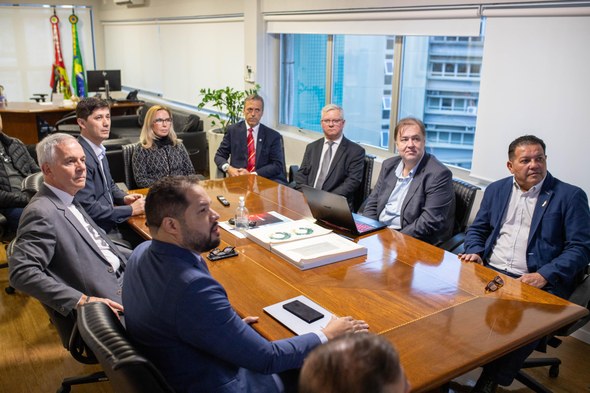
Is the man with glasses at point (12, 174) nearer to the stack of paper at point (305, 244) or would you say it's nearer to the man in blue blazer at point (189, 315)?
the stack of paper at point (305, 244)

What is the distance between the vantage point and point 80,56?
10703mm

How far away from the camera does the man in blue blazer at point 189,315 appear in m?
1.47

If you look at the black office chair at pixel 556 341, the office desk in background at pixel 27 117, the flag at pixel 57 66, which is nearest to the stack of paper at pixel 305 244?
the black office chair at pixel 556 341

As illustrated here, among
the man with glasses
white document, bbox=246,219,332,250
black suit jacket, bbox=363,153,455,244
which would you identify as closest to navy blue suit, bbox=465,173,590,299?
black suit jacket, bbox=363,153,455,244

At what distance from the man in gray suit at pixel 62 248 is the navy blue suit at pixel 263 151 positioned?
2176 millimetres

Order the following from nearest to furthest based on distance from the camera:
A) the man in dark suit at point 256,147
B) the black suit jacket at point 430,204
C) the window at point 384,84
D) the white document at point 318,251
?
1. the white document at point 318,251
2. the black suit jacket at point 430,204
3. the window at point 384,84
4. the man in dark suit at point 256,147

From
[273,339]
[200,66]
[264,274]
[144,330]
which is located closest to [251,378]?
[273,339]

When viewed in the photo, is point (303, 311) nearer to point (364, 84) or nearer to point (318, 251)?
point (318, 251)

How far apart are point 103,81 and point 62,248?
7391 mm

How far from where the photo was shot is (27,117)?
769 centimetres

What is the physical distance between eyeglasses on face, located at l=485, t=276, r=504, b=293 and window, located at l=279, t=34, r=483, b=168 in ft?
7.14

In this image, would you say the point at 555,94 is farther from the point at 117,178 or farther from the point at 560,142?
the point at 117,178

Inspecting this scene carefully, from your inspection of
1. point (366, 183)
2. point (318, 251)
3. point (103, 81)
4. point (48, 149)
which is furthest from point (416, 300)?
point (103, 81)

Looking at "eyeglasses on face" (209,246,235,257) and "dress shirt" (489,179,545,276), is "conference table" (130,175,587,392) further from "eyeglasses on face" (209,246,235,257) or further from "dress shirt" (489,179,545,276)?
"dress shirt" (489,179,545,276)
